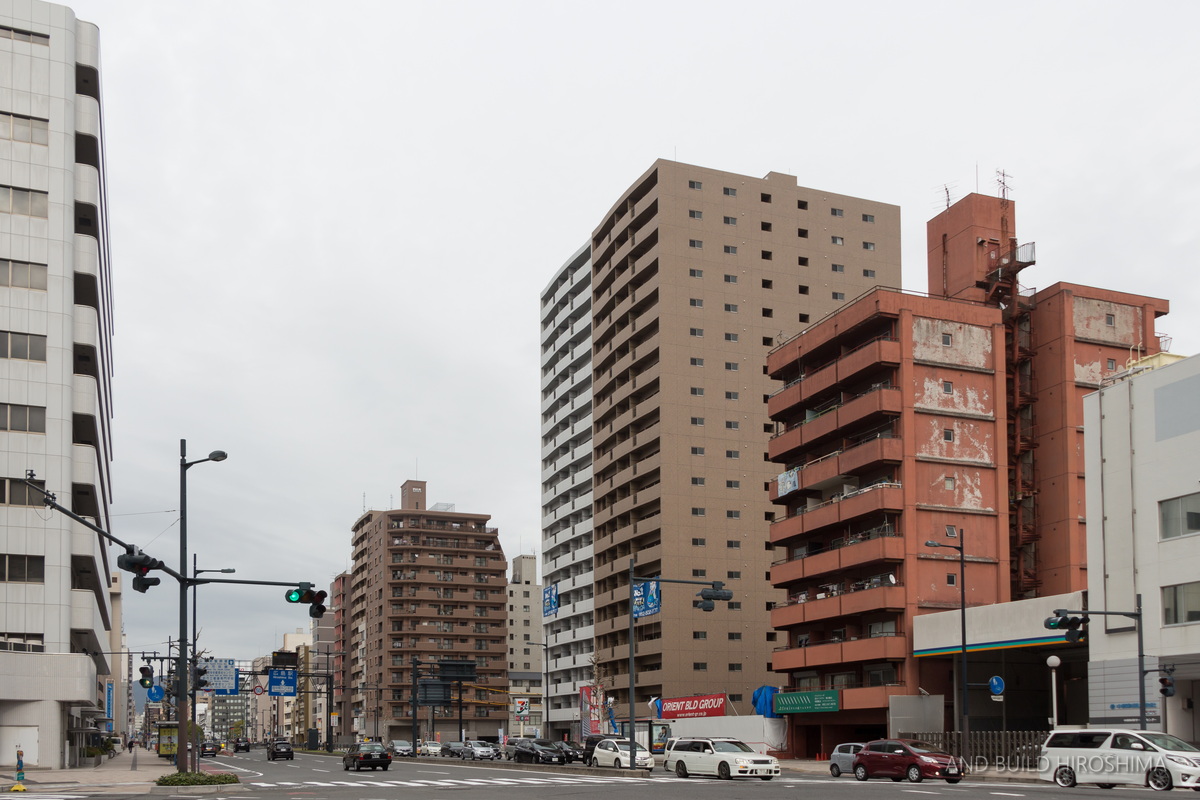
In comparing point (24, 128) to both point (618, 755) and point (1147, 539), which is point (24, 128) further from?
point (1147, 539)

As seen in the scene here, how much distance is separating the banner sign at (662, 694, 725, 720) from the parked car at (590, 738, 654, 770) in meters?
26.6

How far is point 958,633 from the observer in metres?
65.1

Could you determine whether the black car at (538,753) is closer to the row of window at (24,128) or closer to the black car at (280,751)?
the black car at (280,751)

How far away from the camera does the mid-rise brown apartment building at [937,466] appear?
70750mm

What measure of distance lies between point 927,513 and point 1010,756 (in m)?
23.5

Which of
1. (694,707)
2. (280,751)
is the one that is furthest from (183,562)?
(280,751)

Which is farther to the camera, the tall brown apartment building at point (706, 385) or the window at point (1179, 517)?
the tall brown apartment building at point (706, 385)

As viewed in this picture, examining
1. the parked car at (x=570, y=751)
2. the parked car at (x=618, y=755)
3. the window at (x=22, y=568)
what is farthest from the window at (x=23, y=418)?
the parked car at (x=618, y=755)

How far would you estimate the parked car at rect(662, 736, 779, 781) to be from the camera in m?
45.7

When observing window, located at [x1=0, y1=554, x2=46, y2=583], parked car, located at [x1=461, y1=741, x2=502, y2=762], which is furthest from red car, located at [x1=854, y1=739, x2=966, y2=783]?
parked car, located at [x1=461, y1=741, x2=502, y2=762]

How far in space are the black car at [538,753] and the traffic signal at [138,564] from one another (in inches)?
1513

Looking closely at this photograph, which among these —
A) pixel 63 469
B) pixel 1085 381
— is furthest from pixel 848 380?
pixel 63 469

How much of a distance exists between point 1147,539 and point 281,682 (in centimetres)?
8374

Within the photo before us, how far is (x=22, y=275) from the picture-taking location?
63.7 meters
